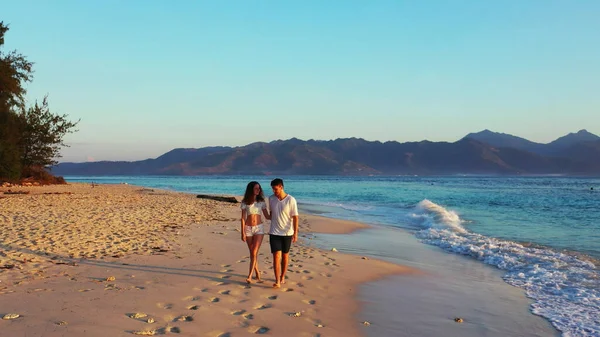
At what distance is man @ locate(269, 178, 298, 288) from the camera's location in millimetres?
7012

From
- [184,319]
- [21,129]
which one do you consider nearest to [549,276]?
[184,319]

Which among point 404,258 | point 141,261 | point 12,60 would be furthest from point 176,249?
point 12,60

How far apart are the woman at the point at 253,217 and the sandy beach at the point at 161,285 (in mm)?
489

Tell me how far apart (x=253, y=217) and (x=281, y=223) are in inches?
21.9

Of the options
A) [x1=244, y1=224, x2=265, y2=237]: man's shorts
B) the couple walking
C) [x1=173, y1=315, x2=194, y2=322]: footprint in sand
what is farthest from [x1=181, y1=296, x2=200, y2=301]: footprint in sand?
[x1=244, y1=224, x2=265, y2=237]: man's shorts

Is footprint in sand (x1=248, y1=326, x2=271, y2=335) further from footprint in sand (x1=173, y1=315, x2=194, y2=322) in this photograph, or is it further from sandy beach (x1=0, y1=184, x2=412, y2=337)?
footprint in sand (x1=173, y1=315, x2=194, y2=322)

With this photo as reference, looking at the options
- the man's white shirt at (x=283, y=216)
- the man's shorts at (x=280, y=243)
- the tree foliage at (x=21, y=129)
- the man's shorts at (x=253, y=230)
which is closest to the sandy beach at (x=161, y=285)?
the man's shorts at (x=280, y=243)

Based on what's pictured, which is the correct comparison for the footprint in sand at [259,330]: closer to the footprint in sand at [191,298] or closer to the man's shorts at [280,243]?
the footprint in sand at [191,298]

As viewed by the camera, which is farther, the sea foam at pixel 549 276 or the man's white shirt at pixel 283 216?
the man's white shirt at pixel 283 216

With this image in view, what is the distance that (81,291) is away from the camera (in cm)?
620

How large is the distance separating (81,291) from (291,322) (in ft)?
10.6

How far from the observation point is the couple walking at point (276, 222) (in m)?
7.02

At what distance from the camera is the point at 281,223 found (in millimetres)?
7035

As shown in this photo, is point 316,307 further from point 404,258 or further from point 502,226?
point 502,226
